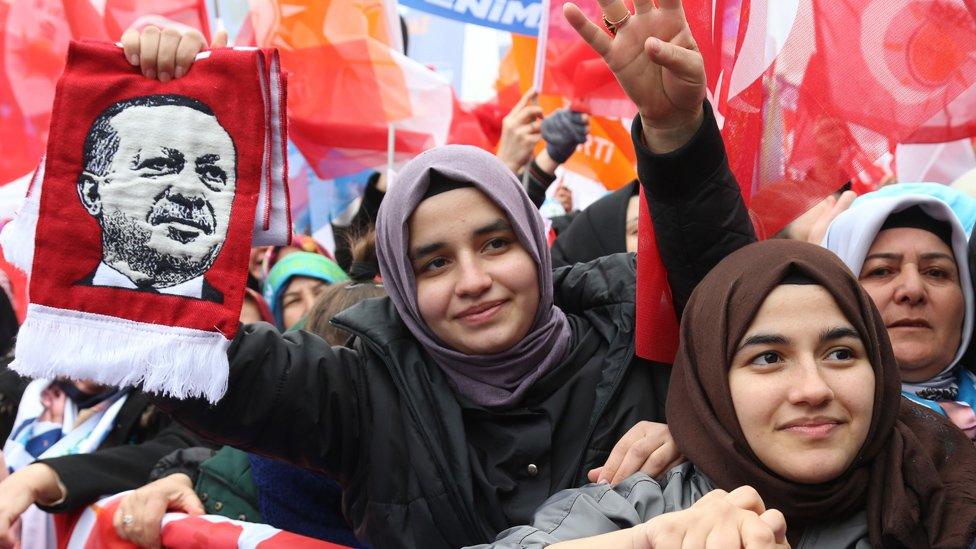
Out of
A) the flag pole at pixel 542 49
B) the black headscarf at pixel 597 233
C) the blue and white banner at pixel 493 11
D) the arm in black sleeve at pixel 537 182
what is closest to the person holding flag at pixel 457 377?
the black headscarf at pixel 597 233

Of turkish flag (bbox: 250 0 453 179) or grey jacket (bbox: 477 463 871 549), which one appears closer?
grey jacket (bbox: 477 463 871 549)

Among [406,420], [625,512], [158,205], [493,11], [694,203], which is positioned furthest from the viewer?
[493,11]

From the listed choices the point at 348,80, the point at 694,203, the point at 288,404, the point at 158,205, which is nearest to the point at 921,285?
the point at 694,203

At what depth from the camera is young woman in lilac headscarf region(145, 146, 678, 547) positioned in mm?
2283

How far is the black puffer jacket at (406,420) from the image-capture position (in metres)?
2.25

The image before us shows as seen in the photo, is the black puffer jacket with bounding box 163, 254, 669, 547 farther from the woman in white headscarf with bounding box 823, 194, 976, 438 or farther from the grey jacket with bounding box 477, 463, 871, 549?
the woman in white headscarf with bounding box 823, 194, 976, 438

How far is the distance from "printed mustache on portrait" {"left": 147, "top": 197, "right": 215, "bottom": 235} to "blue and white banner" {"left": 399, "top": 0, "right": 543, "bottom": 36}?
3275 millimetres

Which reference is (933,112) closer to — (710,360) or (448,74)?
(710,360)

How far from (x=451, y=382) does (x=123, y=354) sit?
0.75m

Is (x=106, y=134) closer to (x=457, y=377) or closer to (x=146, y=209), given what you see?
(x=146, y=209)

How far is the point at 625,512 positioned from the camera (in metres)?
1.90

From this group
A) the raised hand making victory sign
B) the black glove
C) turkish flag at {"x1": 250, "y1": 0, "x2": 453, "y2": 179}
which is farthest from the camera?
turkish flag at {"x1": 250, "y1": 0, "x2": 453, "y2": 179}

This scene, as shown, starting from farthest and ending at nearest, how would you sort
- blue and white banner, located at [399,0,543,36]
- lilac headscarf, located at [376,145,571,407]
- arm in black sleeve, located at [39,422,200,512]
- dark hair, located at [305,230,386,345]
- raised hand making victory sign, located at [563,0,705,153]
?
1. blue and white banner, located at [399,0,543,36]
2. dark hair, located at [305,230,386,345]
3. arm in black sleeve, located at [39,422,200,512]
4. lilac headscarf, located at [376,145,571,407]
5. raised hand making victory sign, located at [563,0,705,153]

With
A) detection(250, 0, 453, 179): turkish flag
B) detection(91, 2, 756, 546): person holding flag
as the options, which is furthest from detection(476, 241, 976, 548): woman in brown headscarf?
detection(250, 0, 453, 179): turkish flag
